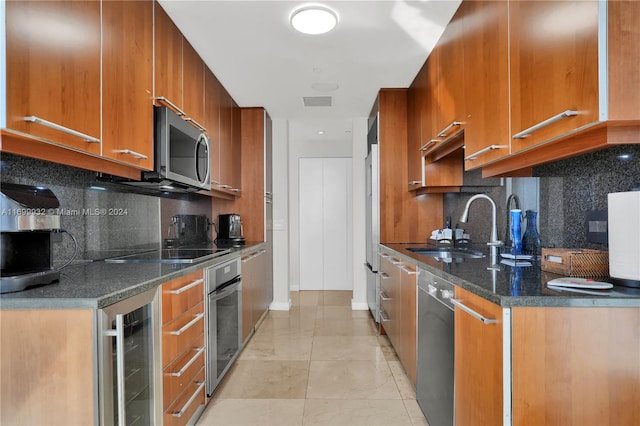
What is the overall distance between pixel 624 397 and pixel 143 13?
2600mm

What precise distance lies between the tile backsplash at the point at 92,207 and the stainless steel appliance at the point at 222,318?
61cm

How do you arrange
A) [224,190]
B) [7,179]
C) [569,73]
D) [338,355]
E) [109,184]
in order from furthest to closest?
[224,190] → [338,355] → [109,184] → [7,179] → [569,73]

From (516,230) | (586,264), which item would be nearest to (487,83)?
(516,230)

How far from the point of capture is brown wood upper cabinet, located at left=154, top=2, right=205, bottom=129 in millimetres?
2088

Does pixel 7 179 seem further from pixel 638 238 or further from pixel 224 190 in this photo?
pixel 638 238

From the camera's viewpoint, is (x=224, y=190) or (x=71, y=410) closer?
(x=71, y=410)

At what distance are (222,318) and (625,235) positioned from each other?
2.20 metres

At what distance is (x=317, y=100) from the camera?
Result: 12.3 ft

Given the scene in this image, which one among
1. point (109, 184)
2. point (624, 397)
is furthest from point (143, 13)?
point (624, 397)

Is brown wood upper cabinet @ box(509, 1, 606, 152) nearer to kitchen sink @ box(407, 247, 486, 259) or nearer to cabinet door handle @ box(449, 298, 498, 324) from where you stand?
cabinet door handle @ box(449, 298, 498, 324)

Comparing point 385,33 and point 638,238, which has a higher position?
point 385,33

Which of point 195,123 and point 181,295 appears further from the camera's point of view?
point 195,123

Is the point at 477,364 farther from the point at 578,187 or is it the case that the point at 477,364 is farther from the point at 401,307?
the point at 401,307

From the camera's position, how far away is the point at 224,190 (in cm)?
345
